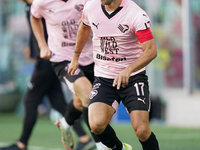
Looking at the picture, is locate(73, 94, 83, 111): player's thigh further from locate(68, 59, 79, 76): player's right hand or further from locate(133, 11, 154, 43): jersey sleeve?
locate(133, 11, 154, 43): jersey sleeve

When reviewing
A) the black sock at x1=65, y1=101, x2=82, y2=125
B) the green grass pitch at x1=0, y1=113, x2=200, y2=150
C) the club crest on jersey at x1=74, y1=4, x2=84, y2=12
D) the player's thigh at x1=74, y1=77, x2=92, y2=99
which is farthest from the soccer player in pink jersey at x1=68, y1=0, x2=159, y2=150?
the green grass pitch at x1=0, y1=113, x2=200, y2=150

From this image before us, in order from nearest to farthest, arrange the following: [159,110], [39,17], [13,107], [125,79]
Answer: [125,79]
[39,17]
[159,110]
[13,107]

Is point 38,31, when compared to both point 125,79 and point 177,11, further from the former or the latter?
point 177,11

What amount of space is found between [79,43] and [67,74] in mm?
566

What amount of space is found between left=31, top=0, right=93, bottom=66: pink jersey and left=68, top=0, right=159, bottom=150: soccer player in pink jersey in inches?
26.8

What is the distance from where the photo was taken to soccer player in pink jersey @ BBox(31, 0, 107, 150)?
6027 mm

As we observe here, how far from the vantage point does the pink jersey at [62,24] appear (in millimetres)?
6035

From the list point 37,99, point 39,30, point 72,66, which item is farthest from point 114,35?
point 37,99

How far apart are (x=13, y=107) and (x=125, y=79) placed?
1085 centimetres

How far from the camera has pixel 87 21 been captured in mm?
5336

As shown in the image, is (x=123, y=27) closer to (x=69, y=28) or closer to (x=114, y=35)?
(x=114, y=35)

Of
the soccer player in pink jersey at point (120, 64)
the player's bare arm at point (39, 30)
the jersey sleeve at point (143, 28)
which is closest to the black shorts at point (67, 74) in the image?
the player's bare arm at point (39, 30)

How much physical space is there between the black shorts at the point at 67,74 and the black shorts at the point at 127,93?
24.1 inches

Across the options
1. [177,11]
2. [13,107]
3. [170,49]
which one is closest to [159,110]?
[170,49]
